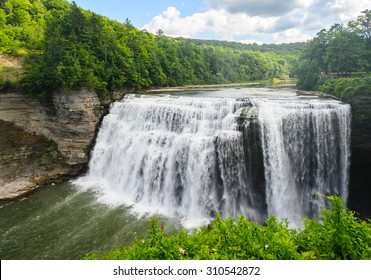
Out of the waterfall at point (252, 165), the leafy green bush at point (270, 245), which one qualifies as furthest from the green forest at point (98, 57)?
the leafy green bush at point (270, 245)

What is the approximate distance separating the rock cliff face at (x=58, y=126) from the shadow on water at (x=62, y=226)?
308 centimetres

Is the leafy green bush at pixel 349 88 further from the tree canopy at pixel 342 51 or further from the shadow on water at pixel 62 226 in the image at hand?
the shadow on water at pixel 62 226

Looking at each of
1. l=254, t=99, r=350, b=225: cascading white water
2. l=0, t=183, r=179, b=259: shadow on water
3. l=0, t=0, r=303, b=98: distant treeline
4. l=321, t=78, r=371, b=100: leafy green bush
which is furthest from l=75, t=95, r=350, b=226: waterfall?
l=0, t=0, r=303, b=98: distant treeline

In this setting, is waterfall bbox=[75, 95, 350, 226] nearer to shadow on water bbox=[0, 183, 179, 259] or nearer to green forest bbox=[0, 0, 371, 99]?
shadow on water bbox=[0, 183, 179, 259]

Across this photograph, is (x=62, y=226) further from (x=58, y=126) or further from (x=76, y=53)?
(x=76, y=53)

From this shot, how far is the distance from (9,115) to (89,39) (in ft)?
33.1

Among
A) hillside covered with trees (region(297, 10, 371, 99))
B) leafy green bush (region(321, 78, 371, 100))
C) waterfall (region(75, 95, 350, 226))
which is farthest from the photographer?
hillside covered with trees (region(297, 10, 371, 99))

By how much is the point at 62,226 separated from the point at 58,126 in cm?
941

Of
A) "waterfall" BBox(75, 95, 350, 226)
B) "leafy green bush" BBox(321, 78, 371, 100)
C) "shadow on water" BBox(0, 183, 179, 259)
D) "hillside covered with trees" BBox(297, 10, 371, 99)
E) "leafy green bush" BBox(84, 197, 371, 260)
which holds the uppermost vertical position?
"hillside covered with trees" BBox(297, 10, 371, 99)

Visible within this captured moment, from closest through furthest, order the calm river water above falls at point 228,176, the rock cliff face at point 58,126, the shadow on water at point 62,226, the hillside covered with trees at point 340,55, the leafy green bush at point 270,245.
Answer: the leafy green bush at point 270,245
the shadow on water at point 62,226
the calm river water above falls at point 228,176
the rock cliff face at point 58,126
the hillside covered with trees at point 340,55

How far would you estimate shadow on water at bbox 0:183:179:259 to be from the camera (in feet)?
39.7

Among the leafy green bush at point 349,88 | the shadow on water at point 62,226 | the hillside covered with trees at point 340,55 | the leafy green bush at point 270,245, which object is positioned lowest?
the shadow on water at point 62,226

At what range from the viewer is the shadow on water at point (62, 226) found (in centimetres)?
1209

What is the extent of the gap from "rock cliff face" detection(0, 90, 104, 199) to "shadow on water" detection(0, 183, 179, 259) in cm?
308
